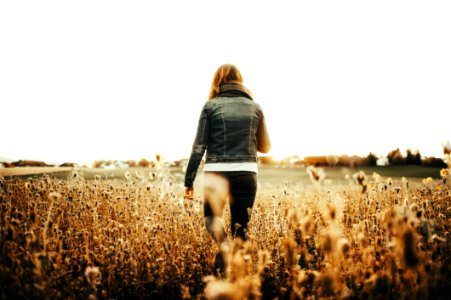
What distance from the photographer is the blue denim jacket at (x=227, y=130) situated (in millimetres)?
3611

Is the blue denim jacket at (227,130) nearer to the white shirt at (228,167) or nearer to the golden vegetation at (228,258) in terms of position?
the white shirt at (228,167)

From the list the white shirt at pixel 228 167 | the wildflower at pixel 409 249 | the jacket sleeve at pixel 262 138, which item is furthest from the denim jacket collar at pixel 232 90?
the wildflower at pixel 409 249

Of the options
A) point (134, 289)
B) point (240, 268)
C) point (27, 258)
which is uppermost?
point (240, 268)

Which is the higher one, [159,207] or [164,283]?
[159,207]

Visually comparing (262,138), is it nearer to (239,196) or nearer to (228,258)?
(239,196)

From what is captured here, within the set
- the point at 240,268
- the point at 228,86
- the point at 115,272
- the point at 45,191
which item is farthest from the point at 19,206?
the point at 240,268

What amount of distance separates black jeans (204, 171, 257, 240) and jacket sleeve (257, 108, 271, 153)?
40 cm

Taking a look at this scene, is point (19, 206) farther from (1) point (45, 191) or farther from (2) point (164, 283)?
(2) point (164, 283)

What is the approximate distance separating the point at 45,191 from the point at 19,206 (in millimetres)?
1001

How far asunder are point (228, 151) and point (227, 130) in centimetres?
21

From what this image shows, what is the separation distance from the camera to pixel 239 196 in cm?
363

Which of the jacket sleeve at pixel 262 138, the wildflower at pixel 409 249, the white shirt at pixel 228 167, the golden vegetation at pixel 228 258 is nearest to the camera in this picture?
the wildflower at pixel 409 249

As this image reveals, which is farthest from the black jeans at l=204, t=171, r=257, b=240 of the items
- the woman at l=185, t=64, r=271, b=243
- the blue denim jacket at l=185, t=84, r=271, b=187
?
the blue denim jacket at l=185, t=84, r=271, b=187

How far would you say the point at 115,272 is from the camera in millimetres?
3354
